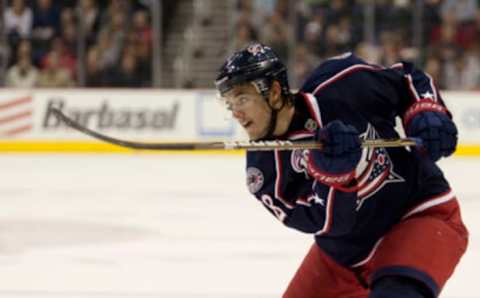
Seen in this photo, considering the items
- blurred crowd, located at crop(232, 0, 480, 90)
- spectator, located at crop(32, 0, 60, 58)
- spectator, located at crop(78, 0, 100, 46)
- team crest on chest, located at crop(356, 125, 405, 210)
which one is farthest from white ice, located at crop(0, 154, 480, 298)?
spectator, located at crop(78, 0, 100, 46)

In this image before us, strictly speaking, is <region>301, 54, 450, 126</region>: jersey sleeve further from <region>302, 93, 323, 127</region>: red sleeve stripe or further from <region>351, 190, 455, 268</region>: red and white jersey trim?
<region>351, 190, 455, 268</region>: red and white jersey trim

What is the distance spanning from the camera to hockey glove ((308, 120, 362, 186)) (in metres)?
2.19

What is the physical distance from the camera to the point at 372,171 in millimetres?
2404

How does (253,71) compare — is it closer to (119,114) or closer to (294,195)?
(294,195)

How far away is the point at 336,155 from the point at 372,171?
0.24m

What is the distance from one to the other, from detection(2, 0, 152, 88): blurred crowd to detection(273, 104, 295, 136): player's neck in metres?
7.67

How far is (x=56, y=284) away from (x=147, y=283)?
0.35 meters

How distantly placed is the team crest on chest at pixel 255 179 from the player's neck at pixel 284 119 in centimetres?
11

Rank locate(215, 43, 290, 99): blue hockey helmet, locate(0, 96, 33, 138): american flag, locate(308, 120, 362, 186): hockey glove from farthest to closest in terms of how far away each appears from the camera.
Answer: locate(0, 96, 33, 138): american flag < locate(215, 43, 290, 99): blue hockey helmet < locate(308, 120, 362, 186): hockey glove

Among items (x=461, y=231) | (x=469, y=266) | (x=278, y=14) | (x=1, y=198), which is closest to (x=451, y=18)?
(x=278, y=14)

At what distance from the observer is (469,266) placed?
14.3 ft

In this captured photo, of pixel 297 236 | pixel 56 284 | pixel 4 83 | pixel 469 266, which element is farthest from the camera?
pixel 4 83

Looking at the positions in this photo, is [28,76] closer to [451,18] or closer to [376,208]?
[451,18]

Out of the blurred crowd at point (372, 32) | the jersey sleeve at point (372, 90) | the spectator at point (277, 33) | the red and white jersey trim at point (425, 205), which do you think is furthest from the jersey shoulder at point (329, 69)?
the spectator at point (277, 33)
